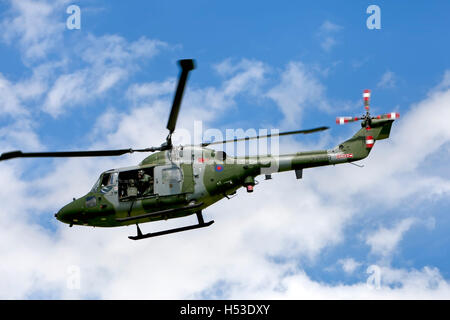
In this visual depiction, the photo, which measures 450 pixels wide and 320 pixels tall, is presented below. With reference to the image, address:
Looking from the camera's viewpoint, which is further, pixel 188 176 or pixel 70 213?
pixel 70 213

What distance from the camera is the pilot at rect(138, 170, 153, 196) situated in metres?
29.0

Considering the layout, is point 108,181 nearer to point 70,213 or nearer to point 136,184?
point 136,184

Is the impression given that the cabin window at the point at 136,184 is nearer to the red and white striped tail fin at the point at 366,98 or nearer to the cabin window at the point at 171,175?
the cabin window at the point at 171,175

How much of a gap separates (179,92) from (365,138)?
10201 millimetres

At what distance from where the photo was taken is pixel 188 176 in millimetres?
28812

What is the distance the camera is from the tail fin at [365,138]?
96.1 ft

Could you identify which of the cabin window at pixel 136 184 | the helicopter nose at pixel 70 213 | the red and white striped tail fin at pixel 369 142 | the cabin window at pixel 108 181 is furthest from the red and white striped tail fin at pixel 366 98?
the helicopter nose at pixel 70 213

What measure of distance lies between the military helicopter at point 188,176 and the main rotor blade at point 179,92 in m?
1.75

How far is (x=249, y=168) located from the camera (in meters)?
28.7

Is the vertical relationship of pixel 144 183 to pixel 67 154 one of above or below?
below

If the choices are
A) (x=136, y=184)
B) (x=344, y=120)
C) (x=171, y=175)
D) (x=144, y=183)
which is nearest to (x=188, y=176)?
(x=171, y=175)

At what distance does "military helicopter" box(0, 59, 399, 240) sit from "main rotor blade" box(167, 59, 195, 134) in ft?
5.73
